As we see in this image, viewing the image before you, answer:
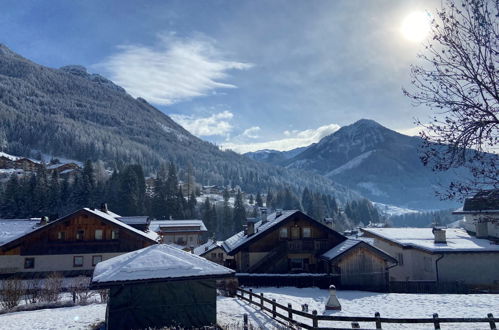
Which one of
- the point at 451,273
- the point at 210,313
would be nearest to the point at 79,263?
the point at 210,313

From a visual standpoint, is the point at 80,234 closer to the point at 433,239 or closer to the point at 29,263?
the point at 29,263

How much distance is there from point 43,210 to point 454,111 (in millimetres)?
101705

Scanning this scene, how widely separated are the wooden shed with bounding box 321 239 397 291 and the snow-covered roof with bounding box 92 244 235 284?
19.5 meters

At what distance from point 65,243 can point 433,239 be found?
41820 mm

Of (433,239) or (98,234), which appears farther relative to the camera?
(98,234)

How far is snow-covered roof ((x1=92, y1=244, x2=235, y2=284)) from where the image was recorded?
15820mm

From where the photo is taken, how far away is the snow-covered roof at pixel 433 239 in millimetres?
34781

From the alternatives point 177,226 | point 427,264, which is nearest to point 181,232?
point 177,226

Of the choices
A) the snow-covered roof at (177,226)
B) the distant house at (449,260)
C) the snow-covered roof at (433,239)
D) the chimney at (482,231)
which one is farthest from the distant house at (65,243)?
the snow-covered roof at (177,226)

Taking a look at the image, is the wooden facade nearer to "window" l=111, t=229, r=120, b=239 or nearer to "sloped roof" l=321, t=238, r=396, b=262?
"sloped roof" l=321, t=238, r=396, b=262

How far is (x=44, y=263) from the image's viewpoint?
38344mm

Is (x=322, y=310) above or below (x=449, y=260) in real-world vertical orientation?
below

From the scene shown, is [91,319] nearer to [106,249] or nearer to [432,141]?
[432,141]

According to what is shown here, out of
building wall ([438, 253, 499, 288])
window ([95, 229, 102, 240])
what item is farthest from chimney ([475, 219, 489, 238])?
window ([95, 229, 102, 240])
